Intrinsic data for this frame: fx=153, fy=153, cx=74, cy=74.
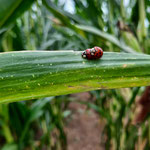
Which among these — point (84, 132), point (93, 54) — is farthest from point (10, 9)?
point (84, 132)

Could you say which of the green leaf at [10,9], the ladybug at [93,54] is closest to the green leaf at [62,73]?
the ladybug at [93,54]

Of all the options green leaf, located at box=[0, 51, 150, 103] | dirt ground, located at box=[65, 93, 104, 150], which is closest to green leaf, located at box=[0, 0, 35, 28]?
green leaf, located at box=[0, 51, 150, 103]

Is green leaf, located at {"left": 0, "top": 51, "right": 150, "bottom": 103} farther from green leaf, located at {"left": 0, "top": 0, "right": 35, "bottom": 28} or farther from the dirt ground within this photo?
the dirt ground

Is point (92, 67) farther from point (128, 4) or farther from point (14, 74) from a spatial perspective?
point (128, 4)

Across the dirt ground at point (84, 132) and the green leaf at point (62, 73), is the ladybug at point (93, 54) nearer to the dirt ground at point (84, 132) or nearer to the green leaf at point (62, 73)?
the green leaf at point (62, 73)

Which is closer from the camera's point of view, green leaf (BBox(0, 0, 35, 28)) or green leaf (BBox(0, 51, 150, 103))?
green leaf (BBox(0, 51, 150, 103))

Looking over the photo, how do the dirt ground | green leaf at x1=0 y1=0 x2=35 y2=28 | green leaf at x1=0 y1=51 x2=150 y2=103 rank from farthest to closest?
the dirt ground
green leaf at x1=0 y1=0 x2=35 y2=28
green leaf at x1=0 y1=51 x2=150 y2=103
